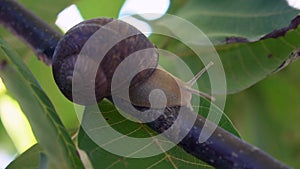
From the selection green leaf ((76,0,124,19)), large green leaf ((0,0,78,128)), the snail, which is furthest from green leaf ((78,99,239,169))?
green leaf ((76,0,124,19))

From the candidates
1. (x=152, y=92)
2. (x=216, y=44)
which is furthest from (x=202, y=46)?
(x=152, y=92)

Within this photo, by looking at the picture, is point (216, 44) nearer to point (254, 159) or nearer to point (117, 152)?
point (117, 152)

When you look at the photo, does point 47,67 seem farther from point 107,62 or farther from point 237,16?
point 107,62

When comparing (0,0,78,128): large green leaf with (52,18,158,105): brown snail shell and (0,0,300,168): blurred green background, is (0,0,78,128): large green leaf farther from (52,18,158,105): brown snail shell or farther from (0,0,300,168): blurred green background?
(52,18,158,105): brown snail shell

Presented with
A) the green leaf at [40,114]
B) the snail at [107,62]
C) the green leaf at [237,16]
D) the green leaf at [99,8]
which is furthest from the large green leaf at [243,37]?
the green leaf at [40,114]

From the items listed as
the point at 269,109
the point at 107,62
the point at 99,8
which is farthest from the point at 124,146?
the point at 269,109

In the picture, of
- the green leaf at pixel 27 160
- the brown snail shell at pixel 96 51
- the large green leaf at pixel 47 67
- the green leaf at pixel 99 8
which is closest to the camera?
the brown snail shell at pixel 96 51

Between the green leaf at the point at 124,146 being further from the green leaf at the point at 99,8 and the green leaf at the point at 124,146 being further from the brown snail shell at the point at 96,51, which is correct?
the green leaf at the point at 99,8
